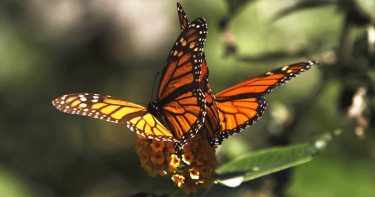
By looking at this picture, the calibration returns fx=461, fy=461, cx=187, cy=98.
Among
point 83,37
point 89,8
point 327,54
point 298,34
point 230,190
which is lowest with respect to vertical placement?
point 230,190

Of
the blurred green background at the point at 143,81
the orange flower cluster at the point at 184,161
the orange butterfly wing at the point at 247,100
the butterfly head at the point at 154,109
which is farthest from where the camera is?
the blurred green background at the point at 143,81

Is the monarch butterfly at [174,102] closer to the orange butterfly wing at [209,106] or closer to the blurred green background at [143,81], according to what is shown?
the orange butterfly wing at [209,106]

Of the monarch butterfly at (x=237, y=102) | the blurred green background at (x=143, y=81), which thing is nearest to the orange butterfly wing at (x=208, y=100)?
the monarch butterfly at (x=237, y=102)

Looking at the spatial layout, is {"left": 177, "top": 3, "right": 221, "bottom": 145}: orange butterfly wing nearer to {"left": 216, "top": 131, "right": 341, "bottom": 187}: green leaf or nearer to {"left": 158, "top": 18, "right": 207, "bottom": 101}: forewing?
{"left": 158, "top": 18, "right": 207, "bottom": 101}: forewing

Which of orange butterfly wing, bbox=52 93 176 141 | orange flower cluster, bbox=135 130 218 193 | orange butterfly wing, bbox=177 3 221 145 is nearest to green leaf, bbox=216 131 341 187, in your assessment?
orange flower cluster, bbox=135 130 218 193

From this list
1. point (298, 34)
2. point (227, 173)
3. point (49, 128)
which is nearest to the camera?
point (227, 173)

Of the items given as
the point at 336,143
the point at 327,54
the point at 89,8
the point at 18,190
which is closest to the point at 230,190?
the point at 327,54

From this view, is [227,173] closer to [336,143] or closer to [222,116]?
[222,116]
